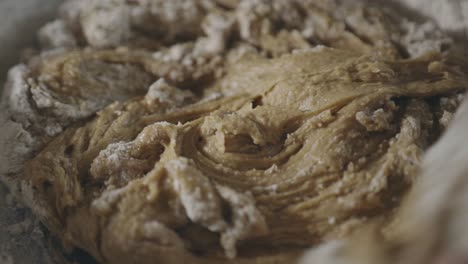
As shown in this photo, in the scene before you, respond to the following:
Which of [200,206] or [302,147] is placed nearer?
[200,206]

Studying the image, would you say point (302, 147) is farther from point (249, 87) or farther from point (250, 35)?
point (250, 35)

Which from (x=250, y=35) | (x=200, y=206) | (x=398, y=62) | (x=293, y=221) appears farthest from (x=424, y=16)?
(x=200, y=206)

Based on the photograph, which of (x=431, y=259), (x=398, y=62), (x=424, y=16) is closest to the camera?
(x=431, y=259)

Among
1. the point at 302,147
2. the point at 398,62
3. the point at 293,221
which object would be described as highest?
the point at 398,62

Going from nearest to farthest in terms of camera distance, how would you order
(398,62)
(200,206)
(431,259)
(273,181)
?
1. (431,259)
2. (200,206)
3. (273,181)
4. (398,62)

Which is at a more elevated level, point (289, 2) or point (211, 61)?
point (289, 2)

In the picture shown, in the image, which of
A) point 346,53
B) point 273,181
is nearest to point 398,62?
point 346,53
